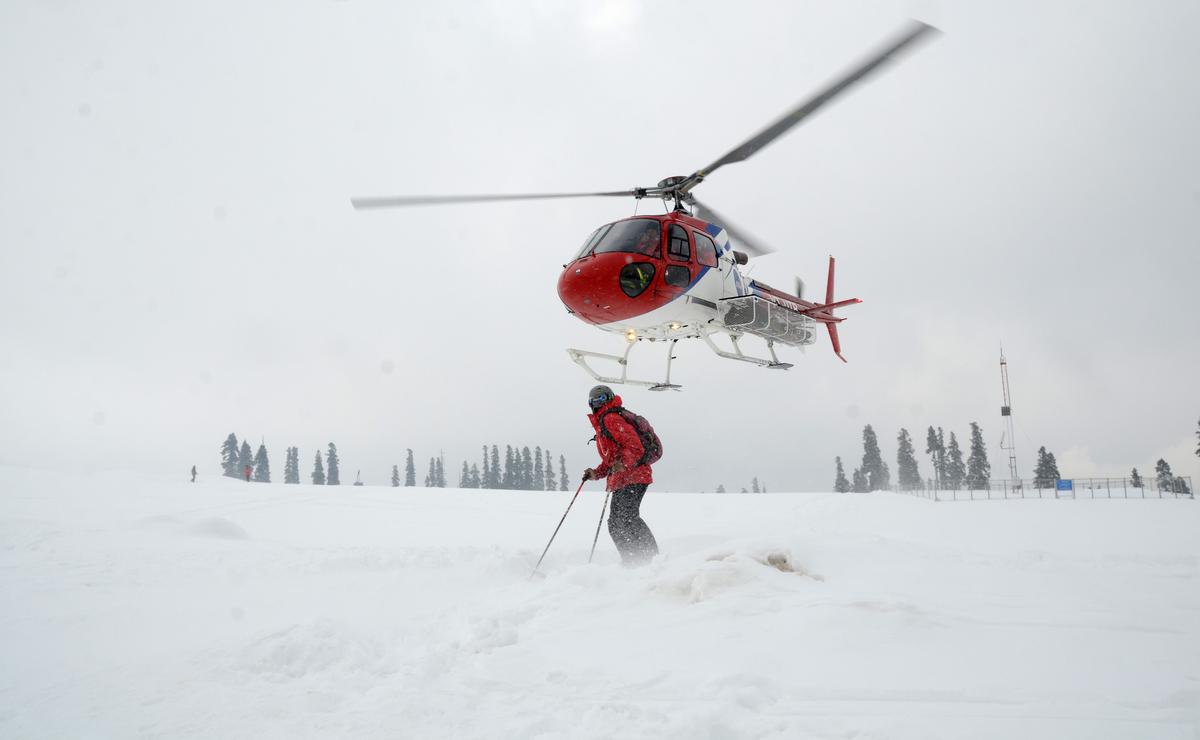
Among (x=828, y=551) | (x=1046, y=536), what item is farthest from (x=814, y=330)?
(x=828, y=551)

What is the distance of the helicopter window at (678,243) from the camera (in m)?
9.19

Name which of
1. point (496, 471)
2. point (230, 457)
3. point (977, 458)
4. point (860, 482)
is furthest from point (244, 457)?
point (977, 458)

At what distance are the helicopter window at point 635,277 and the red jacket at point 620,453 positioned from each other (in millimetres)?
2011

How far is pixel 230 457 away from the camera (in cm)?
6662

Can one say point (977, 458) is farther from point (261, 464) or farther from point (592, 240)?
point (261, 464)

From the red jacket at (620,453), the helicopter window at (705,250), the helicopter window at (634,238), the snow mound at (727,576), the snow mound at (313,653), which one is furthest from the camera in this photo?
the helicopter window at (705,250)

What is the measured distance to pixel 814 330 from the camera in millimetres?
12539

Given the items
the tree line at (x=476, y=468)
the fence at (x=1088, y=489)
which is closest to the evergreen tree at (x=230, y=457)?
the tree line at (x=476, y=468)

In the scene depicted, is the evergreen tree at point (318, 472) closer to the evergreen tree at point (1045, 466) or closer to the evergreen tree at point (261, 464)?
the evergreen tree at point (261, 464)

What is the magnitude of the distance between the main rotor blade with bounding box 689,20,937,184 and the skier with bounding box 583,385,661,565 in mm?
4070

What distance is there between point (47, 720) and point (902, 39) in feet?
28.9

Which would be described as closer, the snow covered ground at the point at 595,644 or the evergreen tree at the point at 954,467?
the snow covered ground at the point at 595,644

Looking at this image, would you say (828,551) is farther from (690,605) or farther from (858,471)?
(858,471)

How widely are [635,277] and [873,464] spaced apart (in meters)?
65.4
